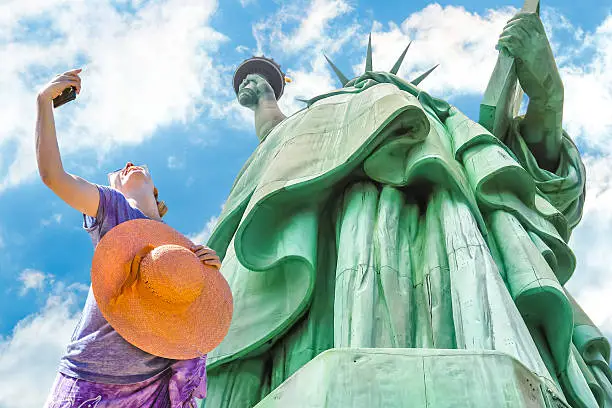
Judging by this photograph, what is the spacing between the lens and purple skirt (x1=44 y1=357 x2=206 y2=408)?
6.72 feet

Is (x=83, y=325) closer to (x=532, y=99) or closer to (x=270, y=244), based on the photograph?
(x=270, y=244)

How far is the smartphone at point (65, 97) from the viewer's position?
238cm

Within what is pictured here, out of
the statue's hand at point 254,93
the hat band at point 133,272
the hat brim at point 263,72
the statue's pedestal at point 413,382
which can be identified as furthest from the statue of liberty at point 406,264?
the hat brim at point 263,72

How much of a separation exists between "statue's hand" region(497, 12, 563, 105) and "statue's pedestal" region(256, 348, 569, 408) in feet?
12.1

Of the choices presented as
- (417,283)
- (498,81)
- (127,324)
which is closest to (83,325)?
(127,324)

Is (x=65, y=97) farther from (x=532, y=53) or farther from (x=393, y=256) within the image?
(x=532, y=53)

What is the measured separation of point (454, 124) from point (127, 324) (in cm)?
392

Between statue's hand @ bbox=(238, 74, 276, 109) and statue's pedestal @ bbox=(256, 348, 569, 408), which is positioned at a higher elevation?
statue's hand @ bbox=(238, 74, 276, 109)

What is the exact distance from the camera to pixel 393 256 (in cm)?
390

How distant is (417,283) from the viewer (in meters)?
3.87

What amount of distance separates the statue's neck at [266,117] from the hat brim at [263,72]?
19.8 inches

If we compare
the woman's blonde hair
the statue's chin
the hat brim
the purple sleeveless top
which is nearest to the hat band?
the purple sleeveless top

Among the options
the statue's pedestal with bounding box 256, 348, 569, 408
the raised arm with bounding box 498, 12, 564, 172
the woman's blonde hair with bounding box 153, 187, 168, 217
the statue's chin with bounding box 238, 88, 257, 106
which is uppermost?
the statue's chin with bounding box 238, 88, 257, 106

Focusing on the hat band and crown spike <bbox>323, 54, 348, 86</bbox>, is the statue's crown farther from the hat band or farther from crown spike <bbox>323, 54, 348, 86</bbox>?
the hat band
